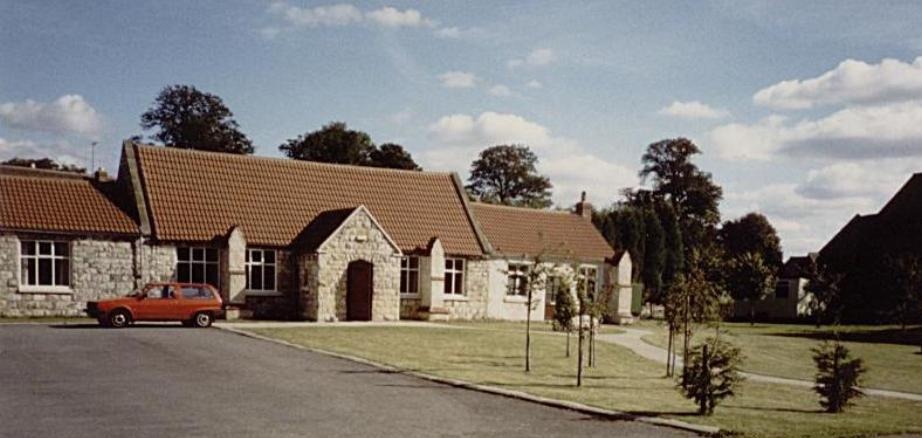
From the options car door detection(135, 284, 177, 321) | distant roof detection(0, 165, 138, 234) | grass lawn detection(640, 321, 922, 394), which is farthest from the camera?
distant roof detection(0, 165, 138, 234)

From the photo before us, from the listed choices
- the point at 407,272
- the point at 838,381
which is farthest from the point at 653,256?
the point at 838,381

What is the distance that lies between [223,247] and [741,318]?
41.8 metres

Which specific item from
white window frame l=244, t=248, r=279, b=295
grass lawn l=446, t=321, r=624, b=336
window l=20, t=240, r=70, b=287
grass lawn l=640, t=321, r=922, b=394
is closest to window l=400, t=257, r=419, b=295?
grass lawn l=446, t=321, r=624, b=336

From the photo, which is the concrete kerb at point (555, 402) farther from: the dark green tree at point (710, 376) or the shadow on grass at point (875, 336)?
the shadow on grass at point (875, 336)

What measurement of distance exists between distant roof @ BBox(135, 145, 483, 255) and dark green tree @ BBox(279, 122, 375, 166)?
25102 millimetres

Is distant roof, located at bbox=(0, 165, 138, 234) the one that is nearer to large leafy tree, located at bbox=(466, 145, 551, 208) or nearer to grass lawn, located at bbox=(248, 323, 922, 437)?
grass lawn, located at bbox=(248, 323, 922, 437)

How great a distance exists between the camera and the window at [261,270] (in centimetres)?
3173

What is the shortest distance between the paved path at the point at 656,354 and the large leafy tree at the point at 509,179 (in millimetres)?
43699

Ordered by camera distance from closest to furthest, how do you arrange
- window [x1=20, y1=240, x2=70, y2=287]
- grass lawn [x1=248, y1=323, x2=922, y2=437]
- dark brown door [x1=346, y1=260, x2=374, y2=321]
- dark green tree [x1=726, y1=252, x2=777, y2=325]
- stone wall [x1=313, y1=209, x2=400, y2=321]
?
grass lawn [x1=248, y1=323, x2=922, y2=437] < window [x1=20, y1=240, x2=70, y2=287] < stone wall [x1=313, y1=209, x2=400, y2=321] < dark brown door [x1=346, y1=260, x2=374, y2=321] < dark green tree [x1=726, y1=252, x2=777, y2=325]

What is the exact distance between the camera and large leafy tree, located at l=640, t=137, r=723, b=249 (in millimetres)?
77812

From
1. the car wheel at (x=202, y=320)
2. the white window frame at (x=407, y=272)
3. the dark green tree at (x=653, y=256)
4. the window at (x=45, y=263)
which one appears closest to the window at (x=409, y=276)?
the white window frame at (x=407, y=272)

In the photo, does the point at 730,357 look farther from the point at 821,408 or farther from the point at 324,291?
the point at 324,291

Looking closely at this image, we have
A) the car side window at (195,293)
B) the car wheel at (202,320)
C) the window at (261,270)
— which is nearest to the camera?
the car wheel at (202,320)

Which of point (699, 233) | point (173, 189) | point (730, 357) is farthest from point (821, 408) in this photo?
point (699, 233)
